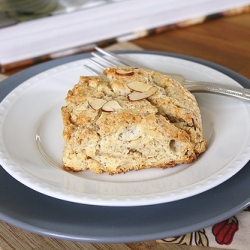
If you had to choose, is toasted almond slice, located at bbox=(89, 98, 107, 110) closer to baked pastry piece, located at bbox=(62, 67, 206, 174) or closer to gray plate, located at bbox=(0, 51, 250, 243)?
baked pastry piece, located at bbox=(62, 67, 206, 174)

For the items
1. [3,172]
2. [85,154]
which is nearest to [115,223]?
[85,154]

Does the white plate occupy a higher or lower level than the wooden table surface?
lower

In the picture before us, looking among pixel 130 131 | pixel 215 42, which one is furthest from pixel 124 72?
pixel 215 42

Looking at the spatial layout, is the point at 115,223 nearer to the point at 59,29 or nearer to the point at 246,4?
the point at 59,29

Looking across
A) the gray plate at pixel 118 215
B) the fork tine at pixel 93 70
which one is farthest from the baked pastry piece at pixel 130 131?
the fork tine at pixel 93 70

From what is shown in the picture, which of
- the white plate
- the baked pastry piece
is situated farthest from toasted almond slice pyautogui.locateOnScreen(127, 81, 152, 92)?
the white plate

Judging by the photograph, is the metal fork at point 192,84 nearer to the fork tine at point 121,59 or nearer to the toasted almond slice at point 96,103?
the fork tine at point 121,59
